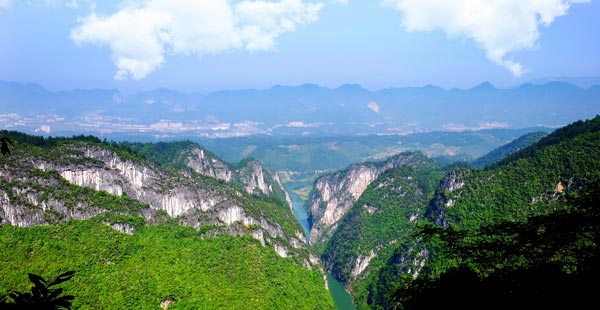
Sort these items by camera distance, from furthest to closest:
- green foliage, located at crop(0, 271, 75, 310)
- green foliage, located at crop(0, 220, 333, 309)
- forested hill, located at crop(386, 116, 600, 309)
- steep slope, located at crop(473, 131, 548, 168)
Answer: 1. steep slope, located at crop(473, 131, 548, 168)
2. green foliage, located at crop(0, 220, 333, 309)
3. forested hill, located at crop(386, 116, 600, 309)
4. green foliage, located at crop(0, 271, 75, 310)

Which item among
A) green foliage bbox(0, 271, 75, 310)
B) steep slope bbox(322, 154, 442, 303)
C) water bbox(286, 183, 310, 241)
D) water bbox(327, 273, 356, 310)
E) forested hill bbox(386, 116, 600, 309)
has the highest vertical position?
green foliage bbox(0, 271, 75, 310)

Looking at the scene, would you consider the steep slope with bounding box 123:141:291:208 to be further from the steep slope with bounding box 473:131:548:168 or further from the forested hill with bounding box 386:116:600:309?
the forested hill with bounding box 386:116:600:309

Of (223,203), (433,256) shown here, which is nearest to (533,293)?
(433,256)

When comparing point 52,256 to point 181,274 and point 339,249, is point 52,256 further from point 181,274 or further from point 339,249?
point 339,249

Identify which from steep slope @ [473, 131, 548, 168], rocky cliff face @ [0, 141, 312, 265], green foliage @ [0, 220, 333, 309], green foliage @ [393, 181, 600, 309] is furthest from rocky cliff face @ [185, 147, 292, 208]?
green foliage @ [393, 181, 600, 309]

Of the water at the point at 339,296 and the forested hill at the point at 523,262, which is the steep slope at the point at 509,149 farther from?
the forested hill at the point at 523,262

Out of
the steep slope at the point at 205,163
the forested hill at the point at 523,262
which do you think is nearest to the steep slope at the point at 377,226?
the steep slope at the point at 205,163
